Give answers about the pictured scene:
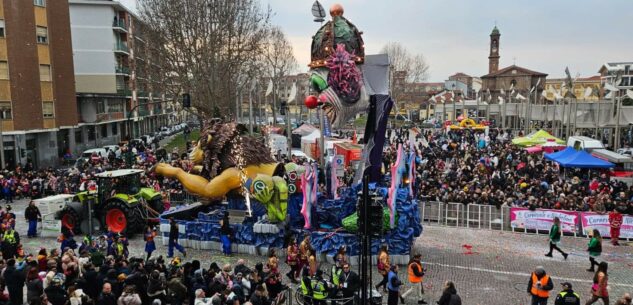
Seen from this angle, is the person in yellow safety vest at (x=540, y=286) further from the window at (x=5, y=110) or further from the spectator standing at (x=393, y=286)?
the window at (x=5, y=110)

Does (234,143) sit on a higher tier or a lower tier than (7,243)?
higher

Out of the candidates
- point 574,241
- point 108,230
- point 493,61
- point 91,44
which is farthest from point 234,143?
point 493,61

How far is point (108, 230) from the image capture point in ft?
54.3

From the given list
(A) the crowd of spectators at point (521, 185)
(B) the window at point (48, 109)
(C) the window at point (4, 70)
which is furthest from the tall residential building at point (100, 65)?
(A) the crowd of spectators at point (521, 185)

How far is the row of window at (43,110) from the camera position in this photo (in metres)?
30.8

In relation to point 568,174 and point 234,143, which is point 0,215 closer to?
point 234,143

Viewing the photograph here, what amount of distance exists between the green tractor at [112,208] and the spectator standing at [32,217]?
672 millimetres

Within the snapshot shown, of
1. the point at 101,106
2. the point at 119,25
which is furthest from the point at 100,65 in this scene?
the point at 119,25

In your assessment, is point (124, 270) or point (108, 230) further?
point (108, 230)

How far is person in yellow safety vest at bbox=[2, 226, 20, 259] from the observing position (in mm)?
12664

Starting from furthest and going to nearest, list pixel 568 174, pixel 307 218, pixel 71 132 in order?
pixel 71 132 → pixel 568 174 → pixel 307 218

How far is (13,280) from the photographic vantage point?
10.4 m

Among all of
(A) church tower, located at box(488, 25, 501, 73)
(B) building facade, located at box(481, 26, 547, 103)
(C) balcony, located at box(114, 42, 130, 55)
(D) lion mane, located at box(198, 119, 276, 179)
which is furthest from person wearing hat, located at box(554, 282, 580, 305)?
(A) church tower, located at box(488, 25, 501, 73)

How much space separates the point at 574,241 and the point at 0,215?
1865 cm
